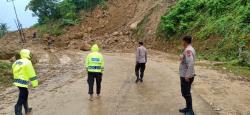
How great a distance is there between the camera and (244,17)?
2780 centimetres

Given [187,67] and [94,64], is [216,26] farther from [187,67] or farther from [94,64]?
[187,67]

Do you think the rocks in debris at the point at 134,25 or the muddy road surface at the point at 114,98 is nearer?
the muddy road surface at the point at 114,98

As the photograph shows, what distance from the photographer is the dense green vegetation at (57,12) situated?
58.6 meters

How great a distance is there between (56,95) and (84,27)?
4069 cm

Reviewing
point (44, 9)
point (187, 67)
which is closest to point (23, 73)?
point (187, 67)

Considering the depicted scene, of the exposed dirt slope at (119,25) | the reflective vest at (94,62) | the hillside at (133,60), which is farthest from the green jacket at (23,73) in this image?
the exposed dirt slope at (119,25)

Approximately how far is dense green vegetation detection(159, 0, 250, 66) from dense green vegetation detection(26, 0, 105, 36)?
22.0 metres

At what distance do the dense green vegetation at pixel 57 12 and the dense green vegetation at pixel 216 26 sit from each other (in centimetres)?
2203

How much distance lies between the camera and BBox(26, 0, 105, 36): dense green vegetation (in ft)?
192

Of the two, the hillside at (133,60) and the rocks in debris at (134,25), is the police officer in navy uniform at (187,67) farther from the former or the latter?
the rocks in debris at (134,25)

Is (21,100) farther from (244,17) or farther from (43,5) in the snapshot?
(43,5)

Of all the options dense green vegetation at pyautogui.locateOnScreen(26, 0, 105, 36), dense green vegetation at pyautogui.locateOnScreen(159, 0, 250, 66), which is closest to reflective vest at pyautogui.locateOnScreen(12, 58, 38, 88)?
dense green vegetation at pyautogui.locateOnScreen(159, 0, 250, 66)

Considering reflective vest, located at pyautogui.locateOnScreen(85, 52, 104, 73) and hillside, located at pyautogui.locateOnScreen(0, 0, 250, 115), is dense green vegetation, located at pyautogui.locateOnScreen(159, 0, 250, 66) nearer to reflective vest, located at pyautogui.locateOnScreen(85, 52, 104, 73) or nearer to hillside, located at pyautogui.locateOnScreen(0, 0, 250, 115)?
hillside, located at pyautogui.locateOnScreen(0, 0, 250, 115)

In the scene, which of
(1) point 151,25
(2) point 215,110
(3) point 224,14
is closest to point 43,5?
(1) point 151,25
